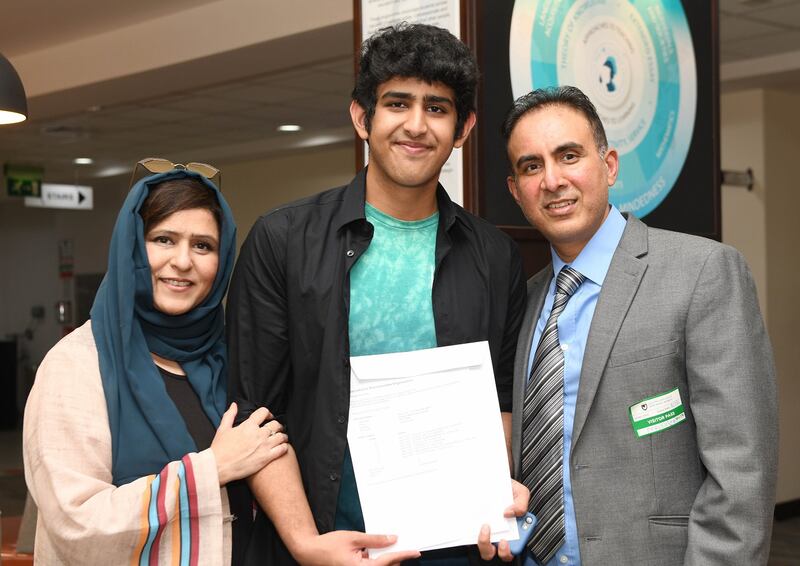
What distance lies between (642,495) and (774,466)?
26cm

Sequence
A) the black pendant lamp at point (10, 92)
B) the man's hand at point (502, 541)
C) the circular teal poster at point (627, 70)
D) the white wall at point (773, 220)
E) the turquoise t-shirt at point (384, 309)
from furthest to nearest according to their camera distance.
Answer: the white wall at point (773, 220) → the black pendant lamp at point (10, 92) → the circular teal poster at point (627, 70) → the turquoise t-shirt at point (384, 309) → the man's hand at point (502, 541)

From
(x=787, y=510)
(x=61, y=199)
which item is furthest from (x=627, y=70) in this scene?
(x=61, y=199)

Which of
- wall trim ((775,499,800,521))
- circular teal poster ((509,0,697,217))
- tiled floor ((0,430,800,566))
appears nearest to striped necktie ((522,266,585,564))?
circular teal poster ((509,0,697,217))

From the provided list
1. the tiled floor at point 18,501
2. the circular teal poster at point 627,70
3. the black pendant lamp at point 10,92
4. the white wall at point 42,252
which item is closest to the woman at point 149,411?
the circular teal poster at point 627,70

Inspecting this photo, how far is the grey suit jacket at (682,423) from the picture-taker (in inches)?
70.7

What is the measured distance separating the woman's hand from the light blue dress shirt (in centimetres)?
59

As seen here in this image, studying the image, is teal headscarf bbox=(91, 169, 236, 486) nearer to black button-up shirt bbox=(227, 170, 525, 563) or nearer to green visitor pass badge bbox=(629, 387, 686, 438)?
black button-up shirt bbox=(227, 170, 525, 563)

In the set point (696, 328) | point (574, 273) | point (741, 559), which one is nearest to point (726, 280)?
point (696, 328)

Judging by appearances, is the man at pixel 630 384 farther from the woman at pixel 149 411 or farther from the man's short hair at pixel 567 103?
the woman at pixel 149 411

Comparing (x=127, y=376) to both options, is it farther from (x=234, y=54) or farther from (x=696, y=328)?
(x=234, y=54)

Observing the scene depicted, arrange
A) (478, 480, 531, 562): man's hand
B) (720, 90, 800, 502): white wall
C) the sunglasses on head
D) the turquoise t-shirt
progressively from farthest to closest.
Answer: (720, 90, 800, 502): white wall → the sunglasses on head → the turquoise t-shirt → (478, 480, 531, 562): man's hand

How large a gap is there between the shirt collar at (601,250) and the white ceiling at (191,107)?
4.37 m

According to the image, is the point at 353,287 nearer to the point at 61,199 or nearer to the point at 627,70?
the point at 627,70

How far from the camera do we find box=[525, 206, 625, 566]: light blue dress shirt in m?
1.97
